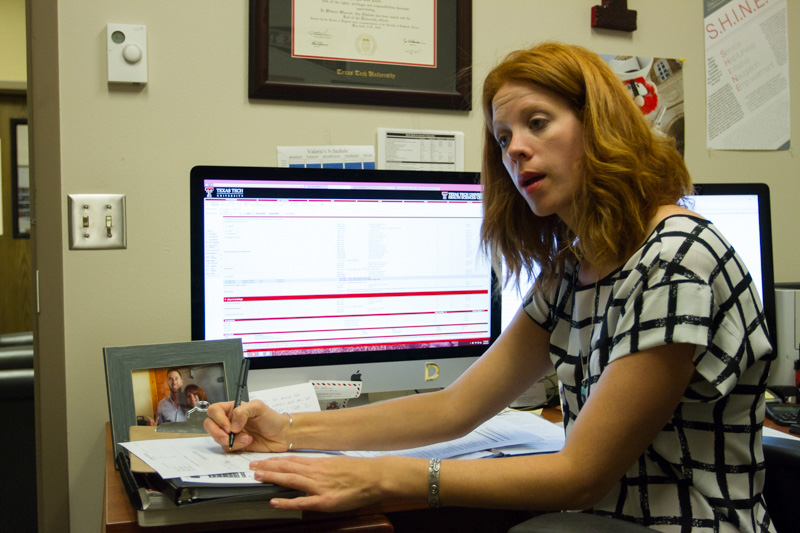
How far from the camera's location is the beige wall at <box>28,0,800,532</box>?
124 centimetres

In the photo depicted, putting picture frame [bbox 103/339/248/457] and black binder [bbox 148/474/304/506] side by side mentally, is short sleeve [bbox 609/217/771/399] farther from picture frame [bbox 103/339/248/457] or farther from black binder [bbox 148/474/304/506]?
picture frame [bbox 103/339/248/457]

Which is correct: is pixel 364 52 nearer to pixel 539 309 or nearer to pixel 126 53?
pixel 126 53

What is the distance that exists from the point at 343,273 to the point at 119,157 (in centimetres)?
53

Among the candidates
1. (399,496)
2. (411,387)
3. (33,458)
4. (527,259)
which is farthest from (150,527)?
(33,458)

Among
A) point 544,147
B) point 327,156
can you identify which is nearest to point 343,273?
point 327,156

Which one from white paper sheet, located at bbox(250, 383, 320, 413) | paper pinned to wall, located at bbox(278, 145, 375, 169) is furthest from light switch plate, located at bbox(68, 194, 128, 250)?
white paper sheet, located at bbox(250, 383, 320, 413)

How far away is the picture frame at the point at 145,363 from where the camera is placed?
97cm

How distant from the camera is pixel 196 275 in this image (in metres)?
1.09

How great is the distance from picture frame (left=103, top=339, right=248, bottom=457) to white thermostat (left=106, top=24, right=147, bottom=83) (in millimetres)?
588

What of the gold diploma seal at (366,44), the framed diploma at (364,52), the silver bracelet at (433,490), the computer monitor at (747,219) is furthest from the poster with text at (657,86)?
the silver bracelet at (433,490)

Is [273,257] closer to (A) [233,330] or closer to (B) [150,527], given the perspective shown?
(A) [233,330]

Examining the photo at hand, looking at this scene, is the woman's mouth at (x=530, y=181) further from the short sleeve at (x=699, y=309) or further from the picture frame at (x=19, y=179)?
the picture frame at (x=19, y=179)

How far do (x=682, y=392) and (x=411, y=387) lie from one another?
1.83 ft

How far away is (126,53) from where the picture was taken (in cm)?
126
